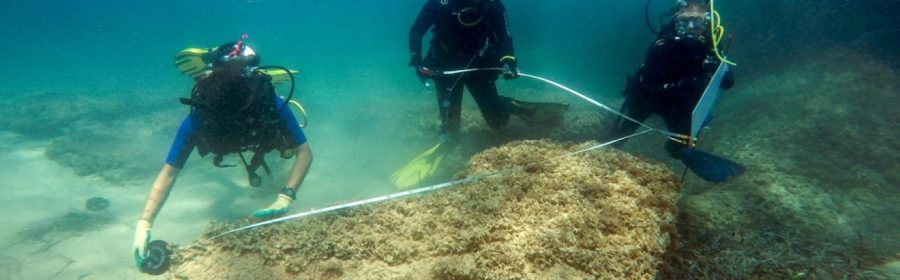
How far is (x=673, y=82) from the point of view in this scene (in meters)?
6.09

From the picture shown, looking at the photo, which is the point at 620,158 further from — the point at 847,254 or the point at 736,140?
the point at 736,140

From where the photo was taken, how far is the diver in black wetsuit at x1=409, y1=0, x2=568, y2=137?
654cm

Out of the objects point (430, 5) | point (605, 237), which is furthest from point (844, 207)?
point (430, 5)

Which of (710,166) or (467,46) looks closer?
(710,166)

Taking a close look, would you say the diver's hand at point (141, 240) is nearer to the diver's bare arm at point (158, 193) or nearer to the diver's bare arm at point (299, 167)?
the diver's bare arm at point (158, 193)

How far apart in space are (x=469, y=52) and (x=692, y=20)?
3315 millimetres

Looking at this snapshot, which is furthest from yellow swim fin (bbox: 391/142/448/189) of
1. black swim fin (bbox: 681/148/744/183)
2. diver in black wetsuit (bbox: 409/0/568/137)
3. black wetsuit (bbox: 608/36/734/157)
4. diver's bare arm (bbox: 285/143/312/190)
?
black swim fin (bbox: 681/148/744/183)

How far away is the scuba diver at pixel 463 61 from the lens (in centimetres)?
655

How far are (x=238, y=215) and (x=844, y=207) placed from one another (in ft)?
30.2

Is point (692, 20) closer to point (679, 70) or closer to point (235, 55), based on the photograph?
point (679, 70)

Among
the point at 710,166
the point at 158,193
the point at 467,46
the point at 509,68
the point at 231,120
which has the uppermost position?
→ the point at 467,46

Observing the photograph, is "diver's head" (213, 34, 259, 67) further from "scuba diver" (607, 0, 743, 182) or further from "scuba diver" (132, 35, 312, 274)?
"scuba diver" (607, 0, 743, 182)

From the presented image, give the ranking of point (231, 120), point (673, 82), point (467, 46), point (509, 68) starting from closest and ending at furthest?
point (231, 120), point (509, 68), point (673, 82), point (467, 46)

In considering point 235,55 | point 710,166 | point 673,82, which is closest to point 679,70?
point 673,82
